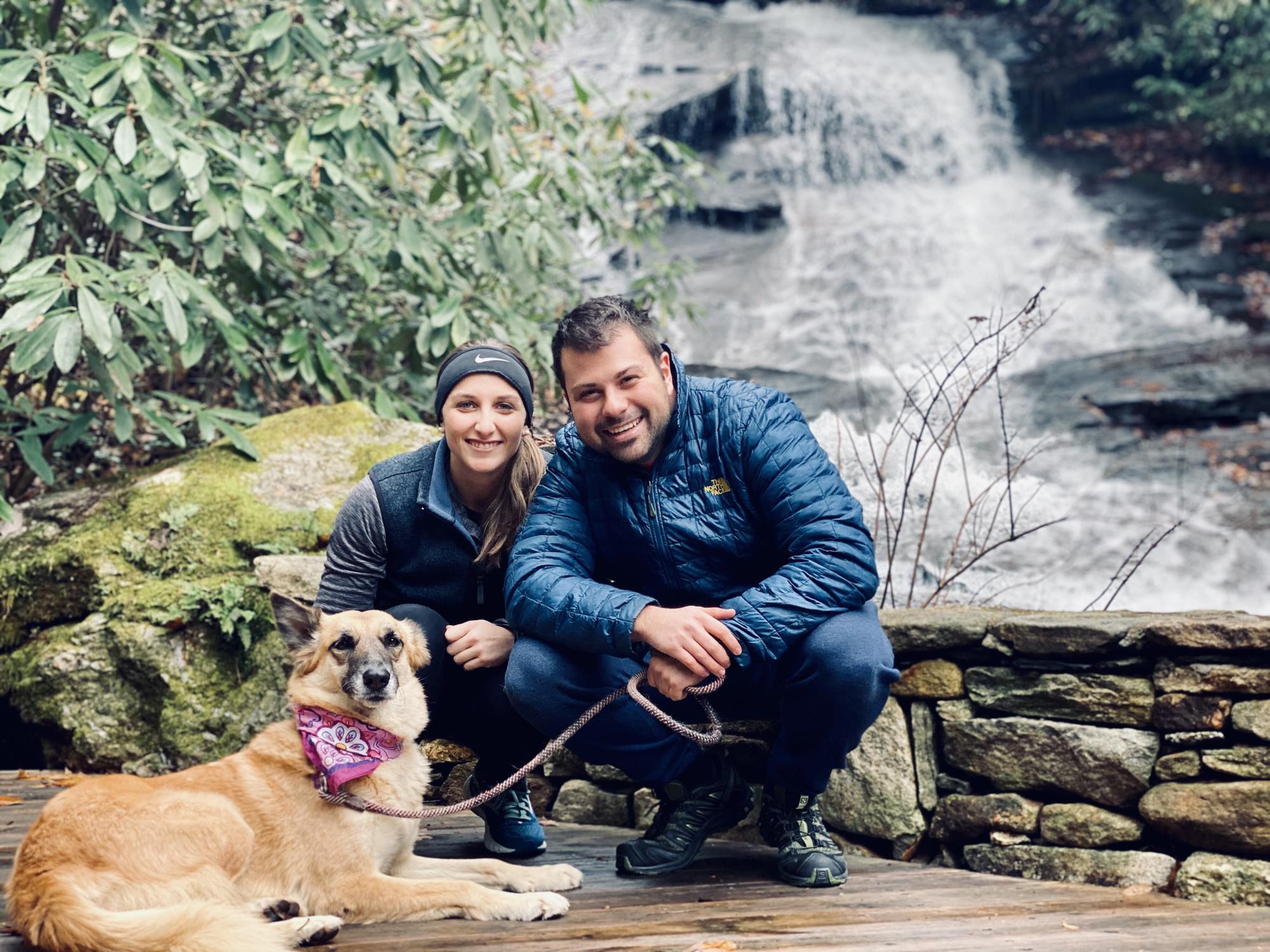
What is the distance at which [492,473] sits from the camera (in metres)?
3.13

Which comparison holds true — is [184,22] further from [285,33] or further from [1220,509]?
[1220,509]

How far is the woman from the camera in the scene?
119 inches

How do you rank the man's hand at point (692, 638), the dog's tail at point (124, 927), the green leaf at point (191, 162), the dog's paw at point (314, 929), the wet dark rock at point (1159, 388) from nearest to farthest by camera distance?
the dog's tail at point (124, 927) < the dog's paw at point (314, 929) < the man's hand at point (692, 638) < the green leaf at point (191, 162) < the wet dark rock at point (1159, 388)

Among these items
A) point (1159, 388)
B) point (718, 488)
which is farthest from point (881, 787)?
point (1159, 388)

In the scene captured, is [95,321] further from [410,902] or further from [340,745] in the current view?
[410,902]

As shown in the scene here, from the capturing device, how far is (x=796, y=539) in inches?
105

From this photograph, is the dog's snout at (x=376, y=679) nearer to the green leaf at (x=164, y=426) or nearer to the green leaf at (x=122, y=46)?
the green leaf at (x=164, y=426)

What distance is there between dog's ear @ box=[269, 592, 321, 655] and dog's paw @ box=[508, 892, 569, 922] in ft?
2.84

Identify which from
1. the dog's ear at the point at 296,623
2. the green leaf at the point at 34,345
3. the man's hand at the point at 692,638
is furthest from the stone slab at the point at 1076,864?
the green leaf at the point at 34,345

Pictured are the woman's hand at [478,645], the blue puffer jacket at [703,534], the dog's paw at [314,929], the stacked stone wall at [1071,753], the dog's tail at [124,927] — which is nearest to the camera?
the dog's tail at [124,927]

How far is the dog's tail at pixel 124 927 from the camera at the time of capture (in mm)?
2027

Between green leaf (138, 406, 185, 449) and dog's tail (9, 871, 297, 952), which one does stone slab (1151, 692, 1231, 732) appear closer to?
dog's tail (9, 871, 297, 952)

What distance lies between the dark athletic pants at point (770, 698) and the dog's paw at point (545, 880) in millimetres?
302

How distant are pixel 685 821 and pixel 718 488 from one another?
90cm
